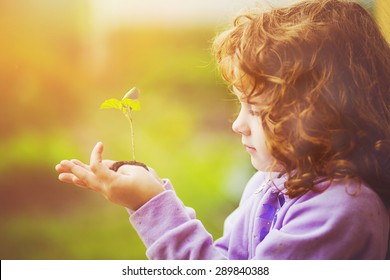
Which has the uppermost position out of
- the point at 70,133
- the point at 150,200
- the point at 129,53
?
the point at 129,53

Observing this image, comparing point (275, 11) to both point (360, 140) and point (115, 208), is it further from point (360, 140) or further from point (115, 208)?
point (115, 208)

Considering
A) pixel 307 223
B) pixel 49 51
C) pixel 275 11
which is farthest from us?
pixel 49 51

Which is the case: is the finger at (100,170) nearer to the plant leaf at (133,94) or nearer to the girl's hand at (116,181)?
the girl's hand at (116,181)

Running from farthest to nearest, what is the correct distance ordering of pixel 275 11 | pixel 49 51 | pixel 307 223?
pixel 49 51
pixel 275 11
pixel 307 223

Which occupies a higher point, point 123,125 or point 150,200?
point 123,125

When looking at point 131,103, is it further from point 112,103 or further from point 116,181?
point 116,181

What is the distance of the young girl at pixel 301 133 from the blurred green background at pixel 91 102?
0.58ft

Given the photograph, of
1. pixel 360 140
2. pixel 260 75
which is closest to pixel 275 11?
pixel 260 75

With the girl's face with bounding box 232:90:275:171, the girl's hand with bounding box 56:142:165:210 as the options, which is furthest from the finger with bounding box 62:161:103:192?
the girl's face with bounding box 232:90:275:171

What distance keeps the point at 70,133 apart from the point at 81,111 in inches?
1.8

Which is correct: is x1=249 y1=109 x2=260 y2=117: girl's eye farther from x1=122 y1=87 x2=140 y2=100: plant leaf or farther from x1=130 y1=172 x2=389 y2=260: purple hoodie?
x1=122 y1=87 x2=140 y2=100: plant leaf

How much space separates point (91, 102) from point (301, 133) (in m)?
0.42

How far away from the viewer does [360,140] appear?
0.82 m

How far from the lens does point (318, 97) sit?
81cm
